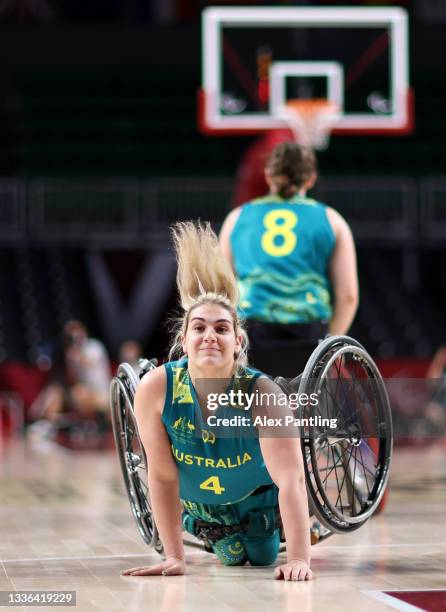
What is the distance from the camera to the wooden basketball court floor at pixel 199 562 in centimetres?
395

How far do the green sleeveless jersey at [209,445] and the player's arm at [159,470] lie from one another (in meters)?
0.03

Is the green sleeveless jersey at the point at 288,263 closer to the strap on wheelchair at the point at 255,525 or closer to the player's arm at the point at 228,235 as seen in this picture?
the player's arm at the point at 228,235

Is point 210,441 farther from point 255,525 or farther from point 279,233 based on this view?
point 279,233

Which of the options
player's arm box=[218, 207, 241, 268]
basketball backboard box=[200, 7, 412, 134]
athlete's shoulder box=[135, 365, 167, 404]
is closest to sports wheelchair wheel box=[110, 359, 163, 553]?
athlete's shoulder box=[135, 365, 167, 404]

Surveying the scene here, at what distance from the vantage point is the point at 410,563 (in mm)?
4793

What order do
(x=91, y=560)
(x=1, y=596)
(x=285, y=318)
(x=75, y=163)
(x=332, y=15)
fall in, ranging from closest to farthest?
(x=1, y=596), (x=91, y=560), (x=285, y=318), (x=332, y=15), (x=75, y=163)

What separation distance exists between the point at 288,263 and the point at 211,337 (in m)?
1.41

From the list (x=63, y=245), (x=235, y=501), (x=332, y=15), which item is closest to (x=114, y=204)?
(x=63, y=245)

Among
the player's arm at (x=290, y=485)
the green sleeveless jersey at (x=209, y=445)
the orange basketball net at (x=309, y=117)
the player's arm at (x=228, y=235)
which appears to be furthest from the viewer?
the orange basketball net at (x=309, y=117)

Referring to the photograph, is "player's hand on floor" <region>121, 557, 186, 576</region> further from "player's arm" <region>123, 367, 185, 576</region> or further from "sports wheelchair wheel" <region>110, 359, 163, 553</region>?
"sports wheelchair wheel" <region>110, 359, 163, 553</region>

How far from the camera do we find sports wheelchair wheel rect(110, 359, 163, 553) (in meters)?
4.95

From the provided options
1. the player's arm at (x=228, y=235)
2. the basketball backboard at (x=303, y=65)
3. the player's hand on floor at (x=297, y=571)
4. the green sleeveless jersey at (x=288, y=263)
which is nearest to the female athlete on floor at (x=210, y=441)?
the player's hand on floor at (x=297, y=571)

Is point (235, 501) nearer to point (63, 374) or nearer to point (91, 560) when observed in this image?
point (91, 560)

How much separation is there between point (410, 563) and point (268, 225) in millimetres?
1751
